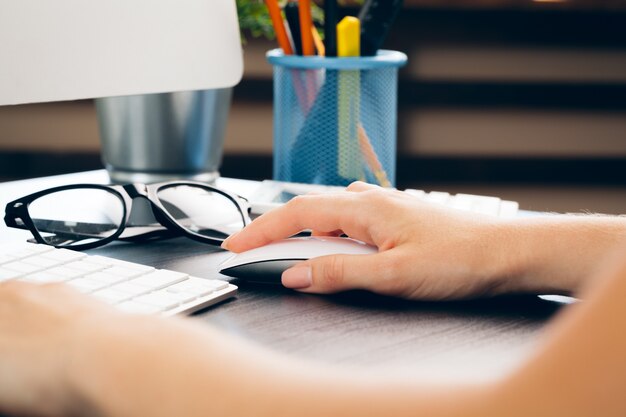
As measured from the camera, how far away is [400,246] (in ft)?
1.90

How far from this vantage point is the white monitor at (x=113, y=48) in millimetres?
679

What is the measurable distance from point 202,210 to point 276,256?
209 millimetres

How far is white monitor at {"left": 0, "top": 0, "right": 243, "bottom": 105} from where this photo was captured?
0.68 m

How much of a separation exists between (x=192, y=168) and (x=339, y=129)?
0.18 m

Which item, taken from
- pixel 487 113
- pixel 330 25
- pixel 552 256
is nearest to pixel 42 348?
pixel 552 256

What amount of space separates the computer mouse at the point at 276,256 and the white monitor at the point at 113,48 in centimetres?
23

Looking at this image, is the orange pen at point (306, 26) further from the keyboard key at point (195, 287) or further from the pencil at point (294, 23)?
the keyboard key at point (195, 287)

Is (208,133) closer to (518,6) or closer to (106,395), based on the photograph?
(106,395)

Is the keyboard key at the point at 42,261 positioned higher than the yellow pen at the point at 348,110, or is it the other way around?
the yellow pen at the point at 348,110

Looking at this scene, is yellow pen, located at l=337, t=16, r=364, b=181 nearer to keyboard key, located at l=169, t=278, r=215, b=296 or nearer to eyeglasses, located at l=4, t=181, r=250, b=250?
eyeglasses, located at l=4, t=181, r=250, b=250

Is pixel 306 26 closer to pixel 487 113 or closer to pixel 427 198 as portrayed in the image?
pixel 427 198

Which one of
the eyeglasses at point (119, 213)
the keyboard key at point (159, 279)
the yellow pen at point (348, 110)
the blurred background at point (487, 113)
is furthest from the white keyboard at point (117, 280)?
the blurred background at point (487, 113)

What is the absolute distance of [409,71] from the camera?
1489 millimetres

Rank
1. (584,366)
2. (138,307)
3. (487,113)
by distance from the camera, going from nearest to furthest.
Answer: (584,366), (138,307), (487,113)
